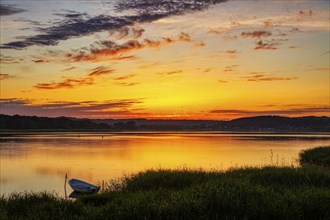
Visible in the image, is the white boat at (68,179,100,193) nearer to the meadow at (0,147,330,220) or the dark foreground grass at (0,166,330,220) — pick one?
the meadow at (0,147,330,220)

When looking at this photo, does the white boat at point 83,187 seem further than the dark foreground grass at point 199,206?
Yes

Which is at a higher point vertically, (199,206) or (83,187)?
(199,206)

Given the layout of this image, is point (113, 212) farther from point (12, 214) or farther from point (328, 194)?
point (328, 194)

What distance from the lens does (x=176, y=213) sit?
14.6 metres

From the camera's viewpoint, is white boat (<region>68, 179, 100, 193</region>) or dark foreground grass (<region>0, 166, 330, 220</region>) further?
white boat (<region>68, 179, 100, 193</region>)

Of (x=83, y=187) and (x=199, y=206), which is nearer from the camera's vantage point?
(x=199, y=206)

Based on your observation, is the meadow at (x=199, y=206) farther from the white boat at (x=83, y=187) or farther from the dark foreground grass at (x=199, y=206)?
the white boat at (x=83, y=187)

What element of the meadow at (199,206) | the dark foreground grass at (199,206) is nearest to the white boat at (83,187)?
the meadow at (199,206)

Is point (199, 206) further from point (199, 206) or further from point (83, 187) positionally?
point (83, 187)

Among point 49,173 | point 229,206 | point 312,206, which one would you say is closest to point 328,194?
point 312,206

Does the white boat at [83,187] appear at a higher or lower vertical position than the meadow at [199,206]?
lower

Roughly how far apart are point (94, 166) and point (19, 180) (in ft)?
42.1

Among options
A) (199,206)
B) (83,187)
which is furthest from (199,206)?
(83,187)

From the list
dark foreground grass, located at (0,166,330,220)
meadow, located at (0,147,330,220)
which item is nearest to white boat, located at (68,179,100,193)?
meadow, located at (0,147,330,220)
